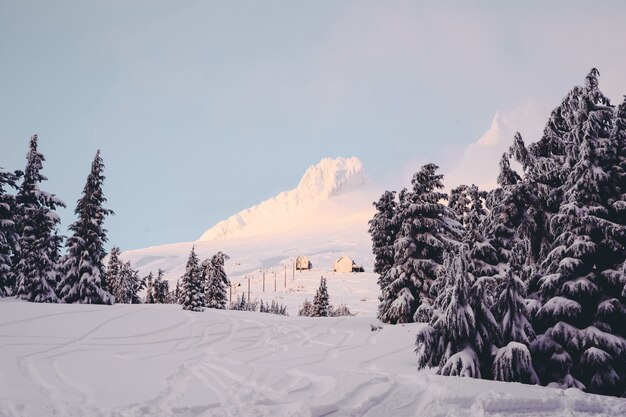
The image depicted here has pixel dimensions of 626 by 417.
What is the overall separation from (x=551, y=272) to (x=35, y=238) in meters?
32.2

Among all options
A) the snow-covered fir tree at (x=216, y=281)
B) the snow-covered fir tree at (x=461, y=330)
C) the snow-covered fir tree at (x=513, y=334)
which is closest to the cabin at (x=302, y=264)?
the snow-covered fir tree at (x=216, y=281)

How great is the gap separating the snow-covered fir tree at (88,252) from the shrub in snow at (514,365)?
29.1 meters

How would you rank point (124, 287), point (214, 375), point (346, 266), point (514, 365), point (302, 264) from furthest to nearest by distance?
point (302, 264), point (346, 266), point (124, 287), point (214, 375), point (514, 365)

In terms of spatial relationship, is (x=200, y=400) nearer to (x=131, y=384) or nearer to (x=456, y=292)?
(x=131, y=384)

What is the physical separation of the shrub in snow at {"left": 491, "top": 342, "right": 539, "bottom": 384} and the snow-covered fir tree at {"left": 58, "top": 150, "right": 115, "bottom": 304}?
29090 millimetres

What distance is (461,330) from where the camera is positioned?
41.7 feet

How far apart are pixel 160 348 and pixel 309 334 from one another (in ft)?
34.2

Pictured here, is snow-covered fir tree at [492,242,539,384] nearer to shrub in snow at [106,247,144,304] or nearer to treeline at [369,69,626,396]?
treeline at [369,69,626,396]

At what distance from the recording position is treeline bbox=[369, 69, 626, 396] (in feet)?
41.8

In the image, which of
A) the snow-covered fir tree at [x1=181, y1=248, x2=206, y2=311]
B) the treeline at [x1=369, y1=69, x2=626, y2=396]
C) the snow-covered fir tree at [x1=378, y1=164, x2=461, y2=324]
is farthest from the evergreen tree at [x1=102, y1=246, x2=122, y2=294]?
the treeline at [x1=369, y1=69, x2=626, y2=396]

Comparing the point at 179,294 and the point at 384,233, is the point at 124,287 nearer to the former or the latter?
the point at 179,294

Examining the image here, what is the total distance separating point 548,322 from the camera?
14.1m

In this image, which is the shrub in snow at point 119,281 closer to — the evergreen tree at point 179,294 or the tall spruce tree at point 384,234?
the evergreen tree at point 179,294

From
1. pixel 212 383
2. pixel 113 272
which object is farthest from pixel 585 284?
pixel 113 272
